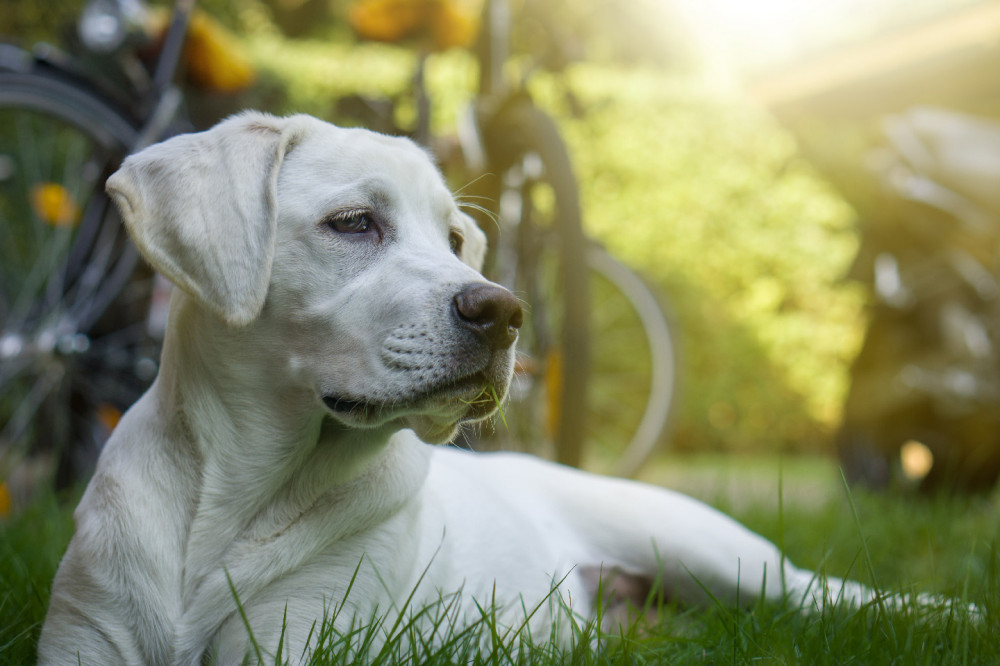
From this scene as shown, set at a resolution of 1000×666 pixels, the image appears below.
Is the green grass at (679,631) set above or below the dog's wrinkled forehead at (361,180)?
below

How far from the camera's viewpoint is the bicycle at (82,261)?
105 inches

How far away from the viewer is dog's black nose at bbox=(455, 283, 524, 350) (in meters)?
1.38

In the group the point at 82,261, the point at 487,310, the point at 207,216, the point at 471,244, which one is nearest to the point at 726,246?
the point at 82,261

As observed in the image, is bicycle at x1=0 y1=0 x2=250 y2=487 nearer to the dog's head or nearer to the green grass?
the green grass

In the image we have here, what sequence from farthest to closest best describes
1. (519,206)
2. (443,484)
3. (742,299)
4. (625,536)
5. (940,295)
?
(742,299), (940,295), (519,206), (625,536), (443,484)

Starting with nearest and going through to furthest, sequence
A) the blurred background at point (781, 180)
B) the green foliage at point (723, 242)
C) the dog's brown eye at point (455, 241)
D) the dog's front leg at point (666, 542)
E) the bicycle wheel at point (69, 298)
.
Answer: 1. the dog's brown eye at point (455, 241)
2. the dog's front leg at point (666, 542)
3. the bicycle wheel at point (69, 298)
4. the blurred background at point (781, 180)
5. the green foliage at point (723, 242)

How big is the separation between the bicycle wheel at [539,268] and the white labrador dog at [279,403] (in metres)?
1.38

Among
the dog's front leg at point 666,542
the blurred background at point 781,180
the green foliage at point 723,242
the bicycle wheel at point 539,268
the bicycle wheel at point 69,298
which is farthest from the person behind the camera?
the green foliage at point 723,242

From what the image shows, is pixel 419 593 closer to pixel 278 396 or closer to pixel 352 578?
pixel 352 578

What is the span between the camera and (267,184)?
1.46m

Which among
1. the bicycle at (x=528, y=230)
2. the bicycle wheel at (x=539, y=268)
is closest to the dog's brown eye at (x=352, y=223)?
the bicycle at (x=528, y=230)

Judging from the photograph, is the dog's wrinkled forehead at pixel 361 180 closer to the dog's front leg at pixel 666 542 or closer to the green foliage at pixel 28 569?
the dog's front leg at pixel 666 542

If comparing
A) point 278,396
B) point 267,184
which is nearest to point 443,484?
point 278,396

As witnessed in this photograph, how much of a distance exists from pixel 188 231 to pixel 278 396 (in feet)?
1.12
